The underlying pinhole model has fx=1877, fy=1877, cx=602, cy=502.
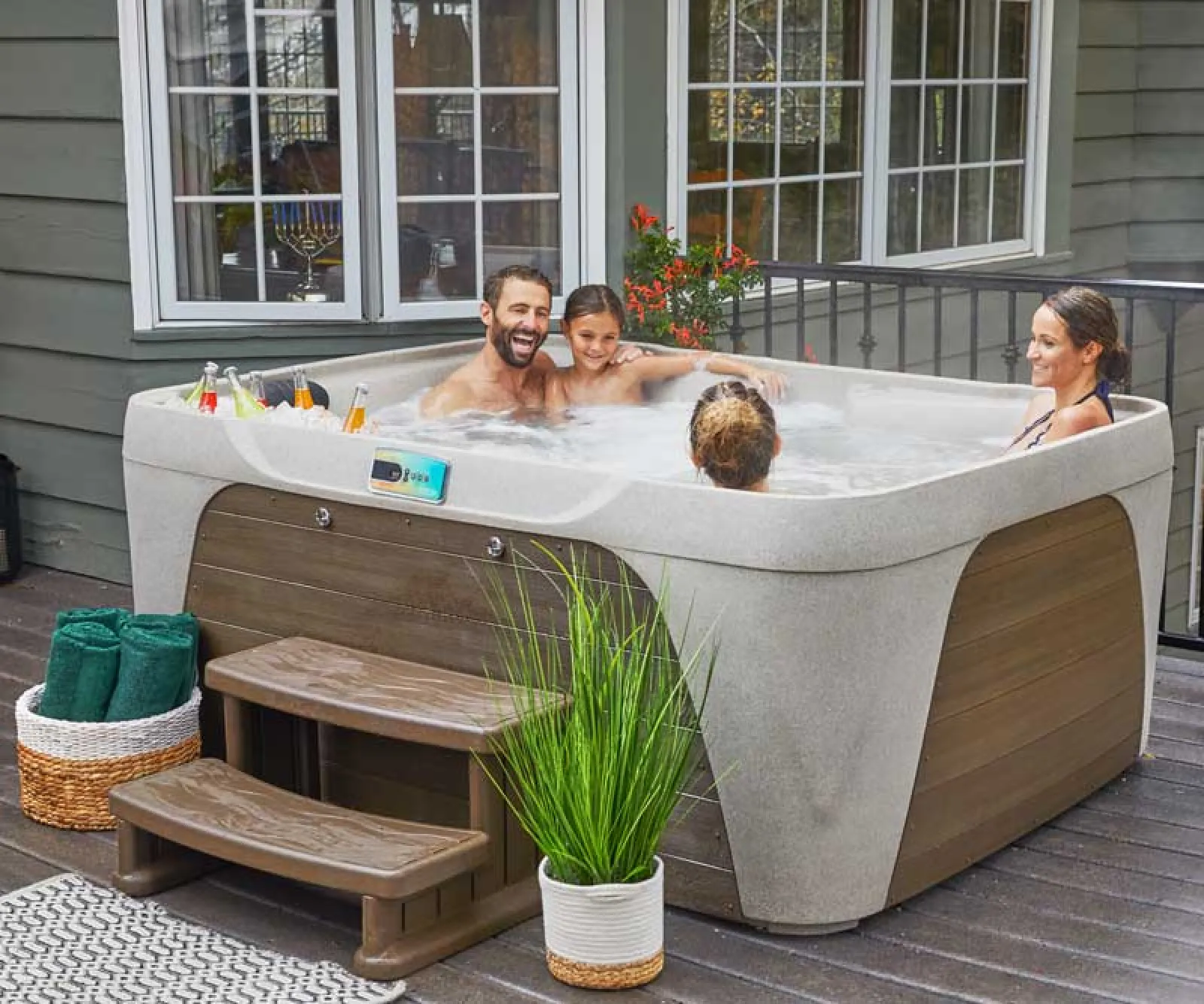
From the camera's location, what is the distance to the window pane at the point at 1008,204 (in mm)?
7254

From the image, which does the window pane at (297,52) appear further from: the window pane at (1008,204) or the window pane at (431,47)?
the window pane at (1008,204)

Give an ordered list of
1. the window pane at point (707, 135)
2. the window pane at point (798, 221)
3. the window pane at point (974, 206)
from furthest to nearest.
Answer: the window pane at point (974, 206) → the window pane at point (798, 221) → the window pane at point (707, 135)

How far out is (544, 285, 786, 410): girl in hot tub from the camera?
4.72m

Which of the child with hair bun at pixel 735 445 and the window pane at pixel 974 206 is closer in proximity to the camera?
the child with hair bun at pixel 735 445

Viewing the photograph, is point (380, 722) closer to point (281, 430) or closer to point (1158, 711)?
point (281, 430)

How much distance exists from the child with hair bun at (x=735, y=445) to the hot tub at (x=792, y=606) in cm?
15

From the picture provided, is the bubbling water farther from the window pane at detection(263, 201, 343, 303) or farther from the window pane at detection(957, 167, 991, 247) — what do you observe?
the window pane at detection(957, 167, 991, 247)

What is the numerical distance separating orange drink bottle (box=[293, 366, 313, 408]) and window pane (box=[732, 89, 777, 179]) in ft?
7.30

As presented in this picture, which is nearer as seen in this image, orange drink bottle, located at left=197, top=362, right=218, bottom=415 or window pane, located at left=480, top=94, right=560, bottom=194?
orange drink bottle, located at left=197, top=362, right=218, bottom=415

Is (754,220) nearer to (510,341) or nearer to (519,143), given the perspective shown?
(519,143)

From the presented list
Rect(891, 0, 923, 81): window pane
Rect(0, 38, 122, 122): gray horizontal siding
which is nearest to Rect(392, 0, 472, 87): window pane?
Rect(0, 38, 122, 122): gray horizontal siding

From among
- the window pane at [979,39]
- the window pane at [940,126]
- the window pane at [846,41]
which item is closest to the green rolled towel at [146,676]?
the window pane at [846,41]

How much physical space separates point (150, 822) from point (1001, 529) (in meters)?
1.55

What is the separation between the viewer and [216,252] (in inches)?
208
